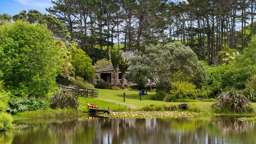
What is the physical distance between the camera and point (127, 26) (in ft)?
356

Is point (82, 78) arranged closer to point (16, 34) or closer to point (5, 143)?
point (16, 34)

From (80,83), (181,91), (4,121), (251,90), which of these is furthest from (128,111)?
(80,83)

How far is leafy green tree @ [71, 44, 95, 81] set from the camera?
83.4m

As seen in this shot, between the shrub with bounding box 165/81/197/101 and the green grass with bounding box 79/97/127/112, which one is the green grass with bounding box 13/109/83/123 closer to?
the green grass with bounding box 79/97/127/112

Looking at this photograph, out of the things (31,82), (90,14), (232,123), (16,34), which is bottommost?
(232,123)

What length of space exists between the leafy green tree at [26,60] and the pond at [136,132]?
8.65 meters

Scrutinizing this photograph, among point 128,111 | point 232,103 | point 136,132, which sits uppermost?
point 232,103

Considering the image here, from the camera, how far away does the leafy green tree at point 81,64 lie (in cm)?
8338

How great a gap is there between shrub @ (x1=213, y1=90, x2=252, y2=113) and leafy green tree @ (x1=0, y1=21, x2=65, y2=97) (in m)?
19.8

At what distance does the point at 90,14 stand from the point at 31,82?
5097 centimetres

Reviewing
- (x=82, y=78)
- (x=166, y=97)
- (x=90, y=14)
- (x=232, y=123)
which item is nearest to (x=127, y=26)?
(x=90, y=14)

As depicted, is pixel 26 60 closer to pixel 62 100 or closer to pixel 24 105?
pixel 24 105

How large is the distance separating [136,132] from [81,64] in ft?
134

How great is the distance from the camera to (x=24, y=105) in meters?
55.5
